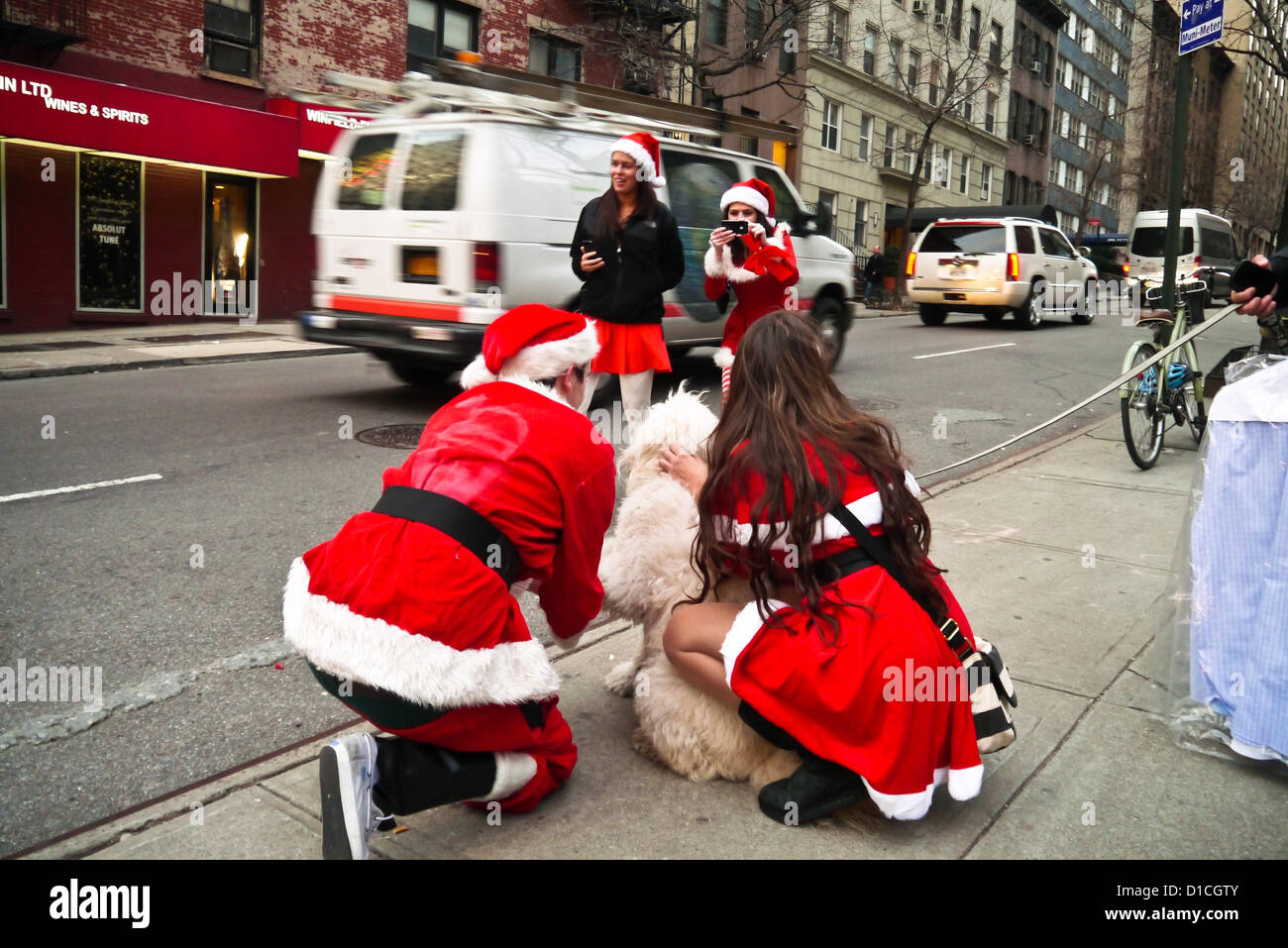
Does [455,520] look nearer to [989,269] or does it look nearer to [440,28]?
[989,269]

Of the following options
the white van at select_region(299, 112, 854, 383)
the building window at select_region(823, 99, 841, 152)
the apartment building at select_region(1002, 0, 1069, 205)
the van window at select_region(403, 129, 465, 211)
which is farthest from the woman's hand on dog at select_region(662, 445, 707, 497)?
the apartment building at select_region(1002, 0, 1069, 205)

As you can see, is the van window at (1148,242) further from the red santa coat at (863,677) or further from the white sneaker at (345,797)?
the white sneaker at (345,797)

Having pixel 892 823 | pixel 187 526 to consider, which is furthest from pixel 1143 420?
pixel 187 526

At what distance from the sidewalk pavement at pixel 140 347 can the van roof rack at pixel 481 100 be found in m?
2.92

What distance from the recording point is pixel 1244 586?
3.28 metres

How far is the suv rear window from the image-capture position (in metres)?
18.3

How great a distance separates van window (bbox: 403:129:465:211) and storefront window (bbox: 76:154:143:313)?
10.1 m

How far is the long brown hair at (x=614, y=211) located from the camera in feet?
21.6

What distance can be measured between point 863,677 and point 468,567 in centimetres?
106

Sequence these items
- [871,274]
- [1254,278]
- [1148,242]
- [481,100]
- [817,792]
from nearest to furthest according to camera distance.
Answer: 1. [817,792]
2. [1254,278]
3. [481,100]
4. [871,274]
5. [1148,242]

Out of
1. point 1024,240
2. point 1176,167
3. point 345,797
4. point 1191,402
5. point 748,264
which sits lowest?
point 345,797

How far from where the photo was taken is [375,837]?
2.81 meters

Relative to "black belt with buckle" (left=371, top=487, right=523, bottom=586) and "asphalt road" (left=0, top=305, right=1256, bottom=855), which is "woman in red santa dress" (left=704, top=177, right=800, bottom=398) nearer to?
"asphalt road" (left=0, top=305, right=1256, bottom=855)
